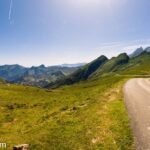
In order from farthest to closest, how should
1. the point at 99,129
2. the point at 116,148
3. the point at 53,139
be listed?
the point at 99,129 → the point at 53,139 → the point at 116,148

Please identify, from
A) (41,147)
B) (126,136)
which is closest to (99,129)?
(126,136)

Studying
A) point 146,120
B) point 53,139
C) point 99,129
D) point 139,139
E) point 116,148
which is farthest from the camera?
point 146,120

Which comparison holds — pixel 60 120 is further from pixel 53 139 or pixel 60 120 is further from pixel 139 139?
pixel 139 139

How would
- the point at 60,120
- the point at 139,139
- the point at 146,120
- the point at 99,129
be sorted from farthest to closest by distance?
the point at 60,120
the point at 146,120
the point at 99,129
the point at 139,139

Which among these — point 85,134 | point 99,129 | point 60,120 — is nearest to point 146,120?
point 99,129

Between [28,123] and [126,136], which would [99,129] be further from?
[28,123]

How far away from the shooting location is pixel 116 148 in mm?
15891

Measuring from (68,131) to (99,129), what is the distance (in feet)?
9.37

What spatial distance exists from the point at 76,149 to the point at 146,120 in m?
9.66

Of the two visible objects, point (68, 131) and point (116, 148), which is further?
point (68, 131)

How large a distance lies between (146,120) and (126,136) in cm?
550

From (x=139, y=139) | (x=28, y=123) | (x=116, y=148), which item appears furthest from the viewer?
(x=28, y=123)

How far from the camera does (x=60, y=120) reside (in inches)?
1003

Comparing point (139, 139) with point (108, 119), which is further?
point (108, 119)
